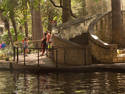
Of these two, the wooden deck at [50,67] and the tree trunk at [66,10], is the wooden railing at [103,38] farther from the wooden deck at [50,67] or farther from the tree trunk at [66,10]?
the tree trunk at [66,10]

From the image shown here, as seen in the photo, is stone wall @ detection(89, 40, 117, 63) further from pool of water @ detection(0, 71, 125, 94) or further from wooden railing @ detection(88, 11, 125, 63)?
pool of water @ detection(0, 71, 125, 94)

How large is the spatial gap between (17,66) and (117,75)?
668 centimetres

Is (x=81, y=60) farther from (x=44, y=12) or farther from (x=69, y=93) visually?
(x=44, y=12)

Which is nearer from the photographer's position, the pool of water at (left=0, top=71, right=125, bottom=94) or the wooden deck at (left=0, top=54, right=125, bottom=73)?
the pool of water at (left=0, top=71, right=125, bottom=94)

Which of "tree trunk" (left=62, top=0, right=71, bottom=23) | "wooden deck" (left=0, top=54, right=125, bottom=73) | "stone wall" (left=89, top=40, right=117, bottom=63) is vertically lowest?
"wooden deck" (left=0, top=54, right=125, bottom=73)

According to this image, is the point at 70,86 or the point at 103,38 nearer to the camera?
the point at 70,86

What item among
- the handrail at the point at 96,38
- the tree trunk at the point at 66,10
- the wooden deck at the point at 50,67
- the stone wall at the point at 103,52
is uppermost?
the tree trunk at the point at 66,10

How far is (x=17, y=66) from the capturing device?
2409 centimetres

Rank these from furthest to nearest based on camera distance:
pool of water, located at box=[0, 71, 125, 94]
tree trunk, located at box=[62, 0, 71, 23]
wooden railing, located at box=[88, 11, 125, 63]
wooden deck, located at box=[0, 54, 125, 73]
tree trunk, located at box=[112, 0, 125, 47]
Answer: tree trunk, located at box=[62, 0, 71, 23], tree trunk, located at box=[112, 0, 125, 47], wooden railing, located at box=[88, 11, 125, 63], wooden deck, located at box=[0, 54, 125, 73], pool of water, located at box=[0, 71, 125, 94]

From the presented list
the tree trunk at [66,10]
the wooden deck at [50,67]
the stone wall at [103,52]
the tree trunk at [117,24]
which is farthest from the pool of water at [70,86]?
the tree trunk at [66,10]

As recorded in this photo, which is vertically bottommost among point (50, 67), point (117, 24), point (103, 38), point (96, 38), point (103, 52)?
point (50, 67)

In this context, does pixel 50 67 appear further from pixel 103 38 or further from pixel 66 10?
pixel 66 10

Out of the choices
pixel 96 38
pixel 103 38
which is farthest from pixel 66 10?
pixel 96 38

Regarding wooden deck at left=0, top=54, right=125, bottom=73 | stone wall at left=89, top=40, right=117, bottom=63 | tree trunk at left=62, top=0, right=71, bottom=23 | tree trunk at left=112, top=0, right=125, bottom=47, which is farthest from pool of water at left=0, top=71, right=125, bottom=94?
tree trunk at left=62, top=0, right=71, bottom=23
